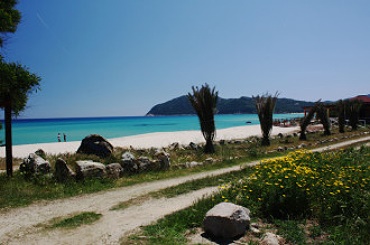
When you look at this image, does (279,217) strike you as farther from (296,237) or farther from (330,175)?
(330,175)

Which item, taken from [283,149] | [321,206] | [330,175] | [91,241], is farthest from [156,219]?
[283,149]

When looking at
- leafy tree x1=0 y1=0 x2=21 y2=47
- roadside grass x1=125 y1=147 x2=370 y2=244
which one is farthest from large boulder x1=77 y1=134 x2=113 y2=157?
roadside grass x1=125 y1=147 x2=370 y2=244

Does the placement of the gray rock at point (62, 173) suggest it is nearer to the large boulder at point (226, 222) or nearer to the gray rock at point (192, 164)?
the gray rock at point (192, 164)

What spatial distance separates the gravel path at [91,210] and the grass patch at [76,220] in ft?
0.63

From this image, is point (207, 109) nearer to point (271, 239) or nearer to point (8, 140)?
point (8, 140)

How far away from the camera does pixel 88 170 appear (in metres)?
9.25

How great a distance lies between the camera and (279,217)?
18.8ft

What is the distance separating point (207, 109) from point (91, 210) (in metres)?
9.99

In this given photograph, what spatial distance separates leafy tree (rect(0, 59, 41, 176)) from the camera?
307 inches

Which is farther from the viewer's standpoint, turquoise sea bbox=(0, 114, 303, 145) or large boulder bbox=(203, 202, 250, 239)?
turquoise sea bbox=(0, 114, 303, 145)

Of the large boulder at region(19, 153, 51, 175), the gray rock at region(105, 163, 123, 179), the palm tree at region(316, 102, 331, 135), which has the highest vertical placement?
the palm tree at region(316, 102, 331, 135)

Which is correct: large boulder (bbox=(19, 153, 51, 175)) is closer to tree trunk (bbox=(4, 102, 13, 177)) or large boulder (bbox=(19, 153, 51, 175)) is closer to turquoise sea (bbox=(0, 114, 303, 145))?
tree trunk (bbox=(4, 102, 13, 177))

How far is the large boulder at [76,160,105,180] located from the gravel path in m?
1.23

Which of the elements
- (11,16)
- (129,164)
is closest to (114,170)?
(129,164)
